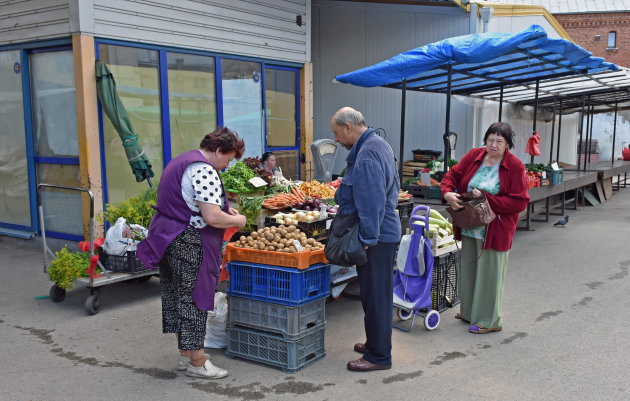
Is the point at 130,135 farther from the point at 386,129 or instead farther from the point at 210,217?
the point at 386,129

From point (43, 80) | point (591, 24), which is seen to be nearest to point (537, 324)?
point (43, 80)

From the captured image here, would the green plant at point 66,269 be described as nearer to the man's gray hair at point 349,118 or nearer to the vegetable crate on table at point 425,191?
the man's gray hair at point 349,118

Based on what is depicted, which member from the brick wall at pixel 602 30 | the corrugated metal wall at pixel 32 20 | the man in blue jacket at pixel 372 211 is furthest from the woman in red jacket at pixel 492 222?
Answer: the brick wall at pixel 602 30

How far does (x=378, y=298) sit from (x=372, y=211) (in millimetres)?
742

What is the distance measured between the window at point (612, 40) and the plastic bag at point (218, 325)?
4065 cm

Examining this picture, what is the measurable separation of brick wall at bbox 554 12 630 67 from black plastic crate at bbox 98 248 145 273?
3912 centimetres

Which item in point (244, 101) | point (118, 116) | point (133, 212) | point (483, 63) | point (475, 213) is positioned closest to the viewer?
point (475, 213)

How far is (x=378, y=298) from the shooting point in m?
4.16

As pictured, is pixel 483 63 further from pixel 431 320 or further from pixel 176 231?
pixel 176 231

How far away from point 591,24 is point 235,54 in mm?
36270

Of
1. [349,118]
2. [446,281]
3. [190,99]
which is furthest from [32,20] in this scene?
[446,281]

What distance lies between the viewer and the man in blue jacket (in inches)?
152

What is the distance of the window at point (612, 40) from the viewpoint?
37.6m

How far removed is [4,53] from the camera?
813cm
